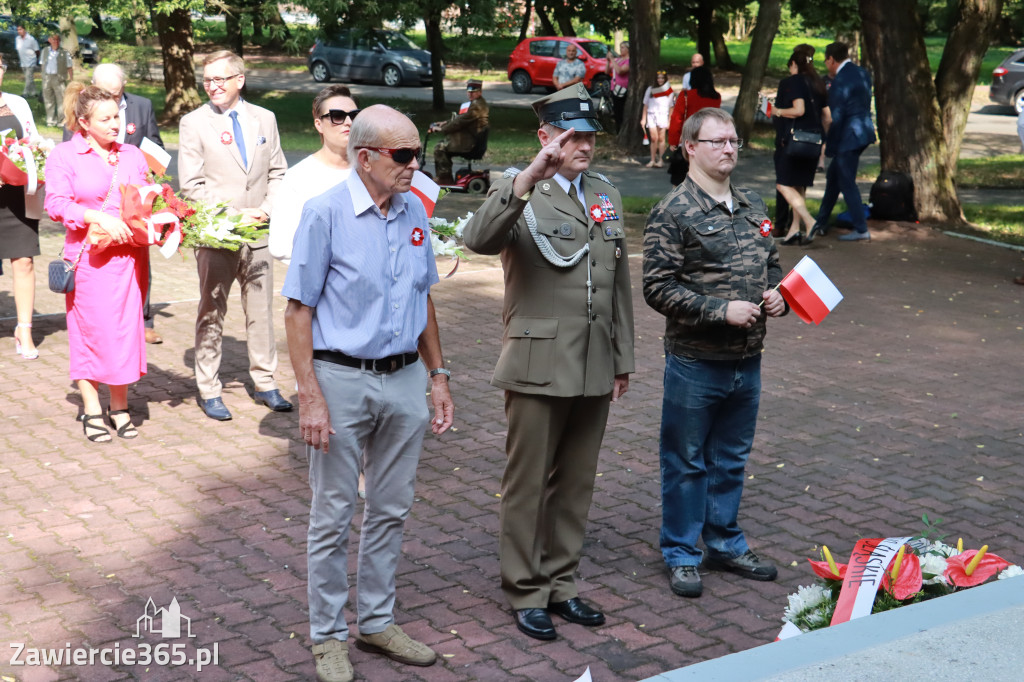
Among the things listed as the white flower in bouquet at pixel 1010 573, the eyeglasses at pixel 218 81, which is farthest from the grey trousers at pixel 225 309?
the white flower in bouquet at pixel 1010 573

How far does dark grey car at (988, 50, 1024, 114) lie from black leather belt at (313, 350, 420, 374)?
31.8m

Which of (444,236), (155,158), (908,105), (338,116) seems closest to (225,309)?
(155,158)

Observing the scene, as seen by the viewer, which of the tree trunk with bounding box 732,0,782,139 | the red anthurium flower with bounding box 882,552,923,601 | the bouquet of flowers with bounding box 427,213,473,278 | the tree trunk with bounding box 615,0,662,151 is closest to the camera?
the red anthurium flower with bounding box 882,552,923,601

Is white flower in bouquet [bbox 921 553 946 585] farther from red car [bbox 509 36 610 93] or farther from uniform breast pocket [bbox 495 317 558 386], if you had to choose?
red car [bbox 509 36 610 93]

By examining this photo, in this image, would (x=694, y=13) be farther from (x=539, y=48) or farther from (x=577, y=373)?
(x=577, y=373)

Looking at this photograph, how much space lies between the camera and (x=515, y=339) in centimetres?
445

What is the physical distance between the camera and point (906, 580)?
12.1ft

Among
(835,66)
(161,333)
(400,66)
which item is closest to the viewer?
(161,333)

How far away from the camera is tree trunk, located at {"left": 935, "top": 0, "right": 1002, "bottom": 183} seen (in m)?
14.1

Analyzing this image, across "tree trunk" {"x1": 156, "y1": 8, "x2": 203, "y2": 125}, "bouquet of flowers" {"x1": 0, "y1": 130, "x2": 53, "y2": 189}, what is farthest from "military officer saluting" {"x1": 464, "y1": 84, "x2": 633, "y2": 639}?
"tree trunk" {"x1": 156, "y1": 8, "x2": 203, "y2": 125}

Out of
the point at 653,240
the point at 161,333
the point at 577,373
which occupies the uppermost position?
the point at 653,240

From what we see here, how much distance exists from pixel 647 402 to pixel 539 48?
30389 mm

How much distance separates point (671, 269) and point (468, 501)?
1.92 metres

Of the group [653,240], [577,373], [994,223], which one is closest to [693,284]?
[653,240]
